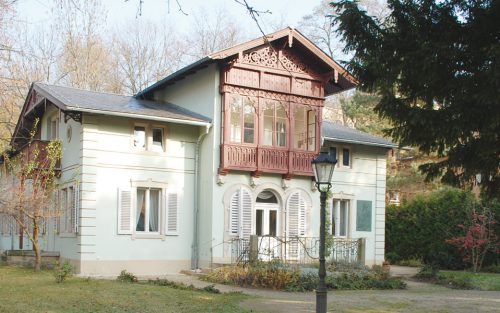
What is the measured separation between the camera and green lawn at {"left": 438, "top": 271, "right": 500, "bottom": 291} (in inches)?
803

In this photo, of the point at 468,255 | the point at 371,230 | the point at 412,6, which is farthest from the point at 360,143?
the point at 412,6

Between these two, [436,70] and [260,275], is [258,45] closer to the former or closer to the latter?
[260,275]

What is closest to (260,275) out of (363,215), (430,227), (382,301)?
(382,301)

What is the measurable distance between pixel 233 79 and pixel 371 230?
9.12 meters

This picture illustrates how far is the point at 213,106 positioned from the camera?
75.6ft

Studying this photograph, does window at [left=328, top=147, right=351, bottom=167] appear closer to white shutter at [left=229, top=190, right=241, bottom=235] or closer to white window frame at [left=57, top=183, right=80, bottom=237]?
white shutter at [left=229, top=190, right=241, bottom=235]

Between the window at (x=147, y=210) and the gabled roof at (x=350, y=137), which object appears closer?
the window at (x=147, y=210)

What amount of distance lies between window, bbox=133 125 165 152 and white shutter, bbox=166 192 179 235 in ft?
5.75

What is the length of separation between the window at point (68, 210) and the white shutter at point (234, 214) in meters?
5.30

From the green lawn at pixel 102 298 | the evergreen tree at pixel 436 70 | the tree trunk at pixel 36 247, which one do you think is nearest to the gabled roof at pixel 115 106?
the tree trunk at pixel 36 247

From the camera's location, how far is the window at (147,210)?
74.8 ft

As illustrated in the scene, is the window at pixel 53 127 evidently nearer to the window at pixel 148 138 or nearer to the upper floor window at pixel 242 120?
the window at pixel 148 138

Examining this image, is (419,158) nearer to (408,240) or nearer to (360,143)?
(408,240)

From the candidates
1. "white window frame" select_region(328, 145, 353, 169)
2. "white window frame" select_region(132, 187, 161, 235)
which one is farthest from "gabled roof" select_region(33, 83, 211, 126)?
"white window frame" select_region(328, 145, 353, 169)
